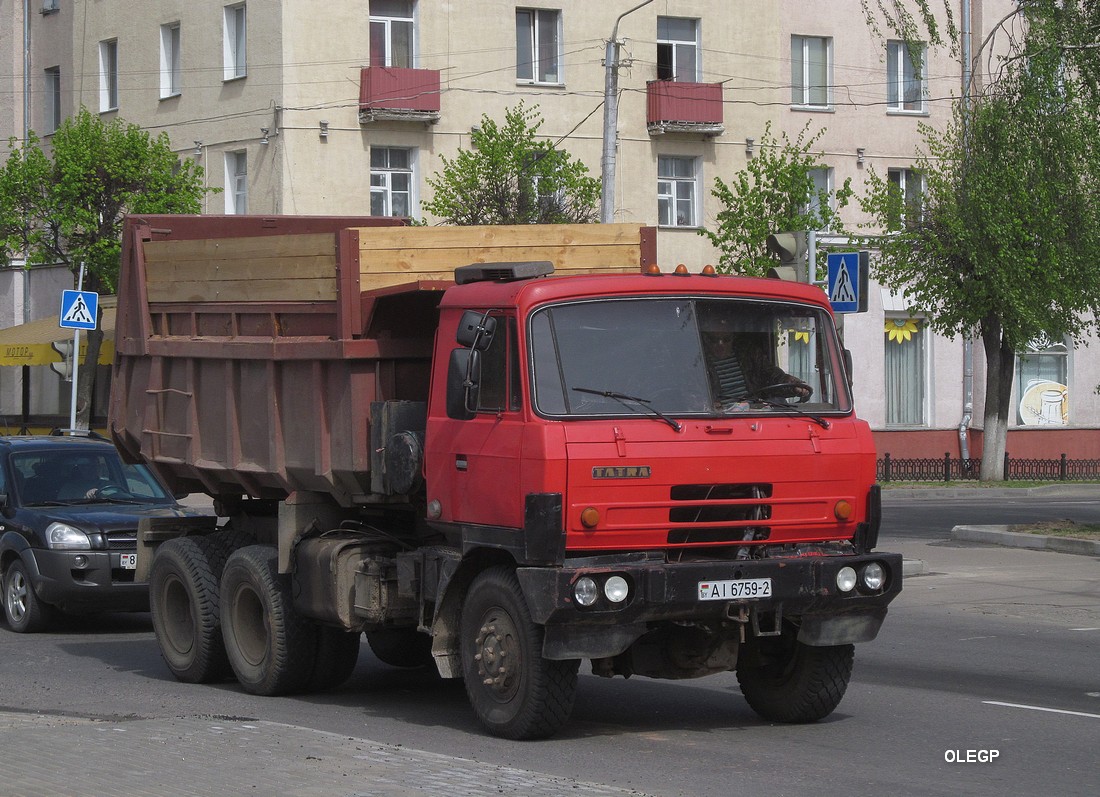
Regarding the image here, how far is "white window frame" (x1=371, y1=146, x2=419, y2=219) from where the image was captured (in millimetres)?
38469

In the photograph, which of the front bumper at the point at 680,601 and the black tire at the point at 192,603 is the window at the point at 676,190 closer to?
the black tire at the point at 192,603

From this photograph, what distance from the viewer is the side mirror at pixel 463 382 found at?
29.7ft

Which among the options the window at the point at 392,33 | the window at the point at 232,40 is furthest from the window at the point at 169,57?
the window at the point at 392,33

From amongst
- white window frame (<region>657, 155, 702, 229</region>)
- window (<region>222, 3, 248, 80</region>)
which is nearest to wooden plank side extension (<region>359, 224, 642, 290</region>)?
window (<region>222, 3, 248, 80</region>)

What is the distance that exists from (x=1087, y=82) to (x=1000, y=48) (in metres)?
25.2

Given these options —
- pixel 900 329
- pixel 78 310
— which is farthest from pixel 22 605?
pixel 900 329

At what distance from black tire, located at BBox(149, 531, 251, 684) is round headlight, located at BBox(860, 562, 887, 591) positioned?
456 cm

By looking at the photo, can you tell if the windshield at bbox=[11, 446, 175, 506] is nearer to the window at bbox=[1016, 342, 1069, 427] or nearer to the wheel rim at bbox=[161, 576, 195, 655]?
the wheel rim at bbox=[161, 576, 195, 655]

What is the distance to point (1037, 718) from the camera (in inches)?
384

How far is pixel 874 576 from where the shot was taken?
9.24 meters

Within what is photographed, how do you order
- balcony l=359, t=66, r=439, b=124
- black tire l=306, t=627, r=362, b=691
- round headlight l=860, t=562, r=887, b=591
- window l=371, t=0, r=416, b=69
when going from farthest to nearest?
window l=371, t=0, r=416, b=69 → balcony l=359, t=66, r=439, b=124 → black tire l=306, t=627, r=362, b=691 → round headlight l=860, t=562, r=887, b=591

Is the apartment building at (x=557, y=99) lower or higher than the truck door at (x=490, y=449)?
higher

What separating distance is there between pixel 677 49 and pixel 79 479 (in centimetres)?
2874

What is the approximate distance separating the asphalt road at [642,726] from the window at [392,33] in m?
25.3
